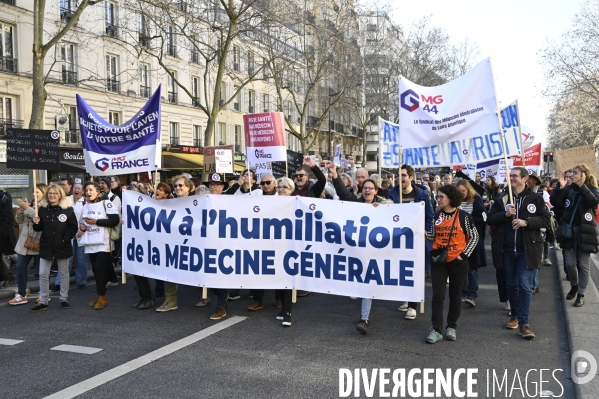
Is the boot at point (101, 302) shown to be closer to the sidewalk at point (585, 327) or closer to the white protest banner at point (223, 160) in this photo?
the sidewalk at point (585, 327)

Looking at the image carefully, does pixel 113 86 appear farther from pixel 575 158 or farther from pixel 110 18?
pixel 575 158

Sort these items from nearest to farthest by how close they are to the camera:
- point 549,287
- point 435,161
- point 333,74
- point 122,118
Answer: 1. point 435,161
2. point 549,287
3. point 122,118
4. point 333,74

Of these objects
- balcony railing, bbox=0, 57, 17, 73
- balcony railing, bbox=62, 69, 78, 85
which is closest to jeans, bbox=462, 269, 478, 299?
balcony railing, bbox=0, 57, 17, 73

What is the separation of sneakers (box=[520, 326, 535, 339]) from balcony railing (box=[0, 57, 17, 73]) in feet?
80.2

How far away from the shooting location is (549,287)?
29.3 feet

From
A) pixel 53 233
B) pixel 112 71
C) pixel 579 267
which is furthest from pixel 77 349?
pixel 112 71

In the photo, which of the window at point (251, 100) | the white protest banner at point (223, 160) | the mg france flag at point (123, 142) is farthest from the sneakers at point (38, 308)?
the window at point (251, 100)

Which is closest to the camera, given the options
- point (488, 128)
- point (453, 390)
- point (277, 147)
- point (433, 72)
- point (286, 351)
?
point (453, 390)

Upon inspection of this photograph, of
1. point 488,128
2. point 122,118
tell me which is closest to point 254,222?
point 488,128

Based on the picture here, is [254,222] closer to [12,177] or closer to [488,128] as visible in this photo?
[488,128]

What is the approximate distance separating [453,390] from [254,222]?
323 centimetres

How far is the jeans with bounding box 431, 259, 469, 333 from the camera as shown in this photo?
19.3 feet

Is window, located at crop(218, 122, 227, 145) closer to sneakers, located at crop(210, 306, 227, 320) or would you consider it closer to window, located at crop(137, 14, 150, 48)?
window, located at crop(137, 14, 150, 48)

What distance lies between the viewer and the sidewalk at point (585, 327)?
14.6ft
